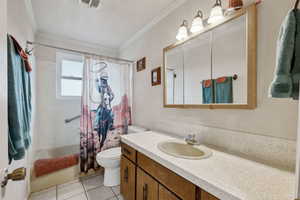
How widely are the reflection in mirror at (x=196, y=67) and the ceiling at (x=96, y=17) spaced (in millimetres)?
675

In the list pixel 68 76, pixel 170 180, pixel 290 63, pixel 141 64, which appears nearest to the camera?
pixel 290 63

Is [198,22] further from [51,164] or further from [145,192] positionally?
[51,164]

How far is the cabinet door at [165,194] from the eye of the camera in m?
0.90

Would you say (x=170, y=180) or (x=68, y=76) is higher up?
(x=68, y=76)

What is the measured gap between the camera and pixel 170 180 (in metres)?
0.92

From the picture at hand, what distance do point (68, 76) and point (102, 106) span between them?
1091mm

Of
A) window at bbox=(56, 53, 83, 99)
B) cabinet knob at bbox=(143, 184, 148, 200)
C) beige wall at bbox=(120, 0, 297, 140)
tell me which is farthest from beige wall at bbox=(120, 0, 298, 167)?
window at bbox=(56, 53, 83, 99)

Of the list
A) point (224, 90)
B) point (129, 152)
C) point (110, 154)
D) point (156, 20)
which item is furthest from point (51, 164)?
point (156, 20)

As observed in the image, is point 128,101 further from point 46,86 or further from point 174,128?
A: point 46,86

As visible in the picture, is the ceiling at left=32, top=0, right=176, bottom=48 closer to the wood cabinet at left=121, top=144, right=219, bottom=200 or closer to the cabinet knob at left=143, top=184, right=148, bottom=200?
the wood cabinet at left=121, top=144, right=219, bottom=200

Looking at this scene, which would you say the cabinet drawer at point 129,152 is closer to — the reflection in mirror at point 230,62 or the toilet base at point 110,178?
the toilet base at point 110,178

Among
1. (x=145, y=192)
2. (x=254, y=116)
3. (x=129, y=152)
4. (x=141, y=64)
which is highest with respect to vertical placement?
(x=141, y=64)

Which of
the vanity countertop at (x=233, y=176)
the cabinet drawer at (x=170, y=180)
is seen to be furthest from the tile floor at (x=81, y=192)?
the vanity countertop at (x=233, y=176)

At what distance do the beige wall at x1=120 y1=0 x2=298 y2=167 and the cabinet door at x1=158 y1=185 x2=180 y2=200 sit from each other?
60cm
